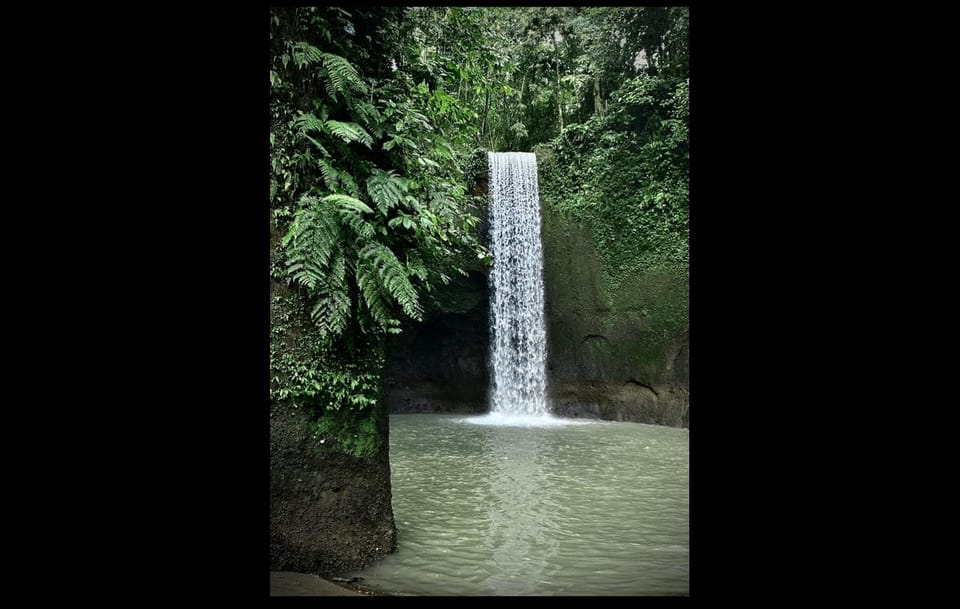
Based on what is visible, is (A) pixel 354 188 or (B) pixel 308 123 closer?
(B) pixel 308 123

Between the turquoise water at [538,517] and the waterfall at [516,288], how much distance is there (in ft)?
12.5

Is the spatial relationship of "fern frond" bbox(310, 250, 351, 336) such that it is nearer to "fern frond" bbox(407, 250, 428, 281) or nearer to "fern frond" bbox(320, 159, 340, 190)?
"fern frond" bbox(320, 159, 340, 190)

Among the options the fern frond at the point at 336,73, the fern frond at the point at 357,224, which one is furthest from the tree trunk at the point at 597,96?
the fern frond at the point at 357,224

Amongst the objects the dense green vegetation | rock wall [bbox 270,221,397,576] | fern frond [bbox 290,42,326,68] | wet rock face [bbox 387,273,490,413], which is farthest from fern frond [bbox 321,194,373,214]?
wet rock face [bbox 387,273,490,413]

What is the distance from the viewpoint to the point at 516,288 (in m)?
14.4

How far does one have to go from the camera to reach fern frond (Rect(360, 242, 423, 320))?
388cm

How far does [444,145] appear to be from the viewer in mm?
4746

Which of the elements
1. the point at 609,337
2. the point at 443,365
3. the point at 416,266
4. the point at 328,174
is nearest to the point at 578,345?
the point at 609,337

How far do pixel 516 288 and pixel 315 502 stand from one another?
35.4 ft

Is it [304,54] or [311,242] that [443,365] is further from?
[304,54]

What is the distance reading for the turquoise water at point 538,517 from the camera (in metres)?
4.22
